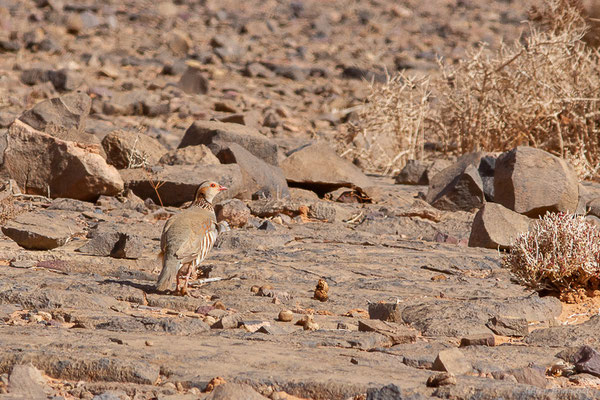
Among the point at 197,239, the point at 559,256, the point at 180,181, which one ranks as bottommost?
the point at 180,181

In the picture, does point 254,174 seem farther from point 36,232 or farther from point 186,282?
point 186,282

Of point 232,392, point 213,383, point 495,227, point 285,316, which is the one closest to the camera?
point 232,392

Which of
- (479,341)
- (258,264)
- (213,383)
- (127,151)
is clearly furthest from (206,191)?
(213,383)

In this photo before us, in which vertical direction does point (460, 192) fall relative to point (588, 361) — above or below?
below

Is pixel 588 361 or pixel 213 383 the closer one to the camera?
pixel 213 383

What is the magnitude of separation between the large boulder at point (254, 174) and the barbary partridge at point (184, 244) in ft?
10.6

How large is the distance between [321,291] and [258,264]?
3.35 feet

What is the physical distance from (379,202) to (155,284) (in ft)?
15.2

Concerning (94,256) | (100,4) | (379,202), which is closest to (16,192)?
(94,256)

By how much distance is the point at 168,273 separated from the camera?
5965 millimetres

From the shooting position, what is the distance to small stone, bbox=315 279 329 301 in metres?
6.26

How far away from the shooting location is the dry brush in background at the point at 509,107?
1205cm

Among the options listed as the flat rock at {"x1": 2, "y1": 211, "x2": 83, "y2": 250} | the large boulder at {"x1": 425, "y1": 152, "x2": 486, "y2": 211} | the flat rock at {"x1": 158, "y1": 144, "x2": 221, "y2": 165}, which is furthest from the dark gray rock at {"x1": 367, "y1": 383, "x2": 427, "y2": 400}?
the large boulder at {"x1": 425, "y1": 152, "x2": 486, "y2": 211}

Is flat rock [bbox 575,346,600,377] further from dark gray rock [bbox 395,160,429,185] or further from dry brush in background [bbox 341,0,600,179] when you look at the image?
dry brush in background [bbox 341,0,600,179]
